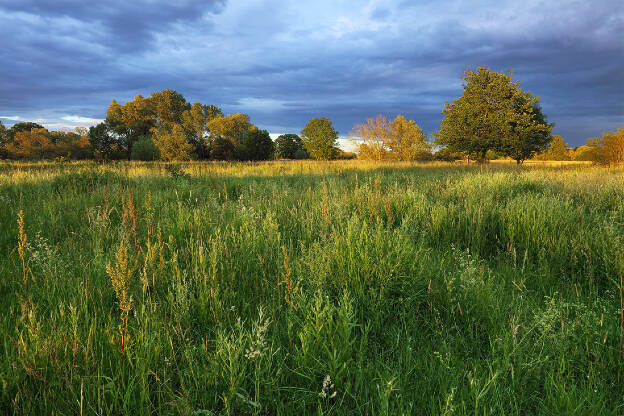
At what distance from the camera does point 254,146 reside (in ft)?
156

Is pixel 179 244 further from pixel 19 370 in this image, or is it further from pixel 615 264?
pixel 615 264

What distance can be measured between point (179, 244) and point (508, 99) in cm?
2716

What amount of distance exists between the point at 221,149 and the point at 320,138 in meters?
40.1

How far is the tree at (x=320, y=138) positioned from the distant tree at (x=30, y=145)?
54342 mm

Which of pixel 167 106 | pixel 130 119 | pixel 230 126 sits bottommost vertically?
pixel 230 126

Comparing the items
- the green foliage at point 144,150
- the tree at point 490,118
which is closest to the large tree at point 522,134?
the tree at point 490,118

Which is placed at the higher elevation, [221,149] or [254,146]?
[254,146]

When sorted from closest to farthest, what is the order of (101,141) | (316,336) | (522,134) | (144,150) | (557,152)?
1. (316,336)
2. (522,134)
3. (144,150)
4. (101,141)
5. (557,152)

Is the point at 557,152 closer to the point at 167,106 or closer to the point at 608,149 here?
the point at 608,149

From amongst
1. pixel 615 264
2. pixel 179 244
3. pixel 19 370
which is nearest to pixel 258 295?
pixel 19 370

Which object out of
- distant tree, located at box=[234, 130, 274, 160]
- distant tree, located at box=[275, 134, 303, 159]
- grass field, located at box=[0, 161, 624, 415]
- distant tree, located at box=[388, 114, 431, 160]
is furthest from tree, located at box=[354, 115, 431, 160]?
distant tree, located at box=[275, 134, 303, 159]

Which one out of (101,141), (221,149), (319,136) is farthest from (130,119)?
(319,136)

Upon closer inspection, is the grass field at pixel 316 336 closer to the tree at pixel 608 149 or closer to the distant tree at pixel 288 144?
the tree at pixel 608 149

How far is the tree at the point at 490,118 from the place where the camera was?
2197 centimetres
